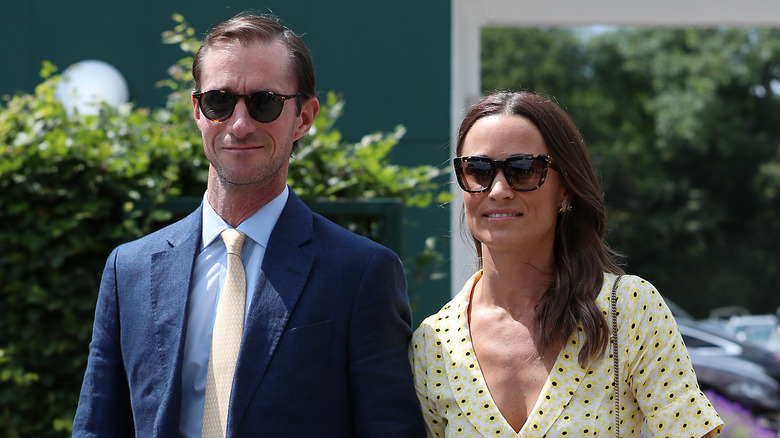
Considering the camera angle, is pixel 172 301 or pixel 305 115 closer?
pixel 172 301

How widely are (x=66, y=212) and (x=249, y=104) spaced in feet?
6.64

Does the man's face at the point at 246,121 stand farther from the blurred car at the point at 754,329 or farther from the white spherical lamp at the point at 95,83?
the blurred car at the point at 754,329

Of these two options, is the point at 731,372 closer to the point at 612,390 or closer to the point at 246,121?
the point at 612,390

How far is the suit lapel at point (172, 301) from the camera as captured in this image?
7.22 ft

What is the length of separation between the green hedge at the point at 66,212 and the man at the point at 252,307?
1611 mm

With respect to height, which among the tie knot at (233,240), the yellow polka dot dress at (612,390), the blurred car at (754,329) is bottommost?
the blurred car at (754,329)

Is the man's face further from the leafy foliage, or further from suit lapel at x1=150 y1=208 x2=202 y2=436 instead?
the leafy foliage

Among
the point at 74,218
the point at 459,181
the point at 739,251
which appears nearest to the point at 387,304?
the point at 459,181

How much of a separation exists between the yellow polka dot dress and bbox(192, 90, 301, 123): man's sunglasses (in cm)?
82

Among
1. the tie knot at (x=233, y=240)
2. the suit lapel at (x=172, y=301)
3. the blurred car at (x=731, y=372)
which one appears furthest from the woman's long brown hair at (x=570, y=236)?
the blurred car at (x=731, y=372)

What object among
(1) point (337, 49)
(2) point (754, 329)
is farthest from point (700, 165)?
(1) point (337, 49)

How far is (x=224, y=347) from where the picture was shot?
7.32ft

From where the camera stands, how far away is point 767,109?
90.3ft

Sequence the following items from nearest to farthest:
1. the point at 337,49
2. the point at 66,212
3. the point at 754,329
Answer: the point at 66,212 < the point at 337,49 < the point at 754,329
